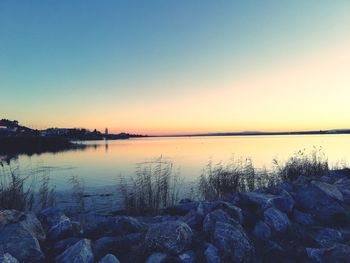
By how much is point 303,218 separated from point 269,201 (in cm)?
75

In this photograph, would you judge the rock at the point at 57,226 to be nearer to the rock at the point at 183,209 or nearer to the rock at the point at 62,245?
the rock at the point at 62,245

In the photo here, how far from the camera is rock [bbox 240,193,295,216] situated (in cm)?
674

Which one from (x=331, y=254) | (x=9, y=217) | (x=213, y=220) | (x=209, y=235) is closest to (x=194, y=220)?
(x=213, y=220)

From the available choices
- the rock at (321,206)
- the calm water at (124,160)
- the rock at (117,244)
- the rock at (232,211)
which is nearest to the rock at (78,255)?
the rock at (117,244)

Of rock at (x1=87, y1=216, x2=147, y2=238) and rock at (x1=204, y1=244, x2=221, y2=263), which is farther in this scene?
rock at (x1=87, y1=216, x2=147, y2=238)

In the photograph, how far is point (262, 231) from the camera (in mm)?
5828

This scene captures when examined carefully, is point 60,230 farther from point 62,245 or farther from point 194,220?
point 194,220

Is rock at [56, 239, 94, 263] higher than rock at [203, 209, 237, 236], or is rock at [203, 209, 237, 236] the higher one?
rock at [203, 209, 237, 236]

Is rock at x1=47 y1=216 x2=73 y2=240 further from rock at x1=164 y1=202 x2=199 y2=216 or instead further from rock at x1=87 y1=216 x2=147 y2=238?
rock at x1=164 y1=202 x2=199 y2=216

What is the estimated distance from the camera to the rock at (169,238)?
4992mm

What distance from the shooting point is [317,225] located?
6527 mm

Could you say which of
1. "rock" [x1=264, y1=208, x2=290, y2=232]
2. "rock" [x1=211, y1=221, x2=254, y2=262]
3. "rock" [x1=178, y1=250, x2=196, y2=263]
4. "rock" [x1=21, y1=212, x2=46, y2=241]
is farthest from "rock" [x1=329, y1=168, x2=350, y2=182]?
"rock" [x1=21, y1=212, x2=46, y2=241]

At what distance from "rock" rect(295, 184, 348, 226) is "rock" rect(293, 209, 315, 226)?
10.3 inches

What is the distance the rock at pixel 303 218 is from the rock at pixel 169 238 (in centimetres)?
262
